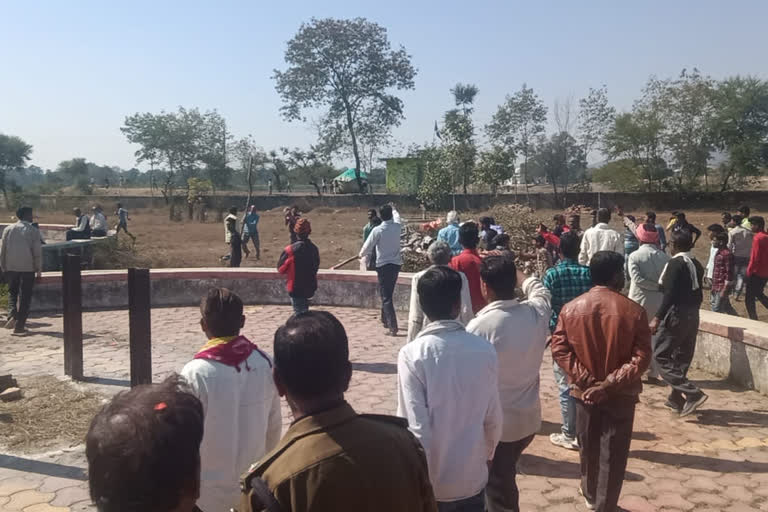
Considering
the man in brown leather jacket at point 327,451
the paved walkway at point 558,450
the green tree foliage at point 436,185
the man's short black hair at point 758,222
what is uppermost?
the green tree foliage at point 436,185

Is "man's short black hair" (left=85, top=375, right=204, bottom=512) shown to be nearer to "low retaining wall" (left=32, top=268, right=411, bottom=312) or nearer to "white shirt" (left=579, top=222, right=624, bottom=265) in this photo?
"white shirt" (left=579, top=222, right=624, bottom=265)

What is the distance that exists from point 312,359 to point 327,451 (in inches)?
10.9

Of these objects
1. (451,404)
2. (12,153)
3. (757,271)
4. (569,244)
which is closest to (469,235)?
(569,244)

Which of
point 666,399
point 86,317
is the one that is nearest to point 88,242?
point 86,317

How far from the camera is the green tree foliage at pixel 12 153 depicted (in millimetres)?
54438

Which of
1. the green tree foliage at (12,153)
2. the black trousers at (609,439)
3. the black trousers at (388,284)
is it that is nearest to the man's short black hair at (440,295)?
the black trousers at (609,439)

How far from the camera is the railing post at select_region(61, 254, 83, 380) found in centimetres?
639

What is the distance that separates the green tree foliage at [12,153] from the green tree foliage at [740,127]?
5131 cm

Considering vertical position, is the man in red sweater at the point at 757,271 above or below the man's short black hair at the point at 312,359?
below

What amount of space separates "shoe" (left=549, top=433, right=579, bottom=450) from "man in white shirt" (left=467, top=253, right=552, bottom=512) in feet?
5.74

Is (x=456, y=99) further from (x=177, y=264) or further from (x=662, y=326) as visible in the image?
(x=662, y=326)

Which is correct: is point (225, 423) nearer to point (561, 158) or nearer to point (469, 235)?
point (469, 235)

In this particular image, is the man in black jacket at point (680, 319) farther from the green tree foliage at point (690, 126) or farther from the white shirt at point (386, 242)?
the green tree foliage at point (690, 126)

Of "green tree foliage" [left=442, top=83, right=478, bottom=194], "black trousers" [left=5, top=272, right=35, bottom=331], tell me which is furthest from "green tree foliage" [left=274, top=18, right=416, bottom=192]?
"black trousers" [left=5, top=272, right=35, bottom=331]
